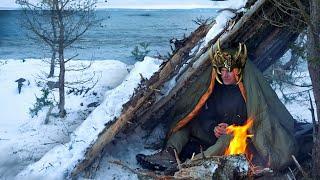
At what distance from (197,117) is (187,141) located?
44 centimetres

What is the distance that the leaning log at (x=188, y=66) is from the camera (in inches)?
227

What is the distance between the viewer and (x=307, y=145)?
5957 mm

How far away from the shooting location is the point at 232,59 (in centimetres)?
564

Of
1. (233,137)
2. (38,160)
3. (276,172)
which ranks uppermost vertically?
(233,137)

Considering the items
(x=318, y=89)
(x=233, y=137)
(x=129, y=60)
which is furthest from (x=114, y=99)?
(x=129, y=60)

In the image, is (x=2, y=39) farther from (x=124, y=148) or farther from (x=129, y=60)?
(x=124, y=148)

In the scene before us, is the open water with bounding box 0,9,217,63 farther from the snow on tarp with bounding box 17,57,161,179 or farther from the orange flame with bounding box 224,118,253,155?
the orange flame with bounding box 224,118,253,155

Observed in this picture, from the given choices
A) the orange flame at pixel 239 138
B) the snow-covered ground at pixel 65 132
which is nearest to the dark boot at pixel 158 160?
the snow-covered ground at pixel 65 132

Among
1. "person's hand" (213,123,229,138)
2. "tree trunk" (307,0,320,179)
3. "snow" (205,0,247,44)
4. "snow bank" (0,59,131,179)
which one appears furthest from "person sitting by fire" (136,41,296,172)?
"snow bank" (0,59,131,179)

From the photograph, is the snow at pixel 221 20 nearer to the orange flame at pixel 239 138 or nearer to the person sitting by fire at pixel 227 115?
the person sitting by fire at pixel 227 115

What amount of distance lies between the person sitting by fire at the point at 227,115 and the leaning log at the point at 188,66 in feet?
0.75

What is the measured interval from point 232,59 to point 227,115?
101 centimetres

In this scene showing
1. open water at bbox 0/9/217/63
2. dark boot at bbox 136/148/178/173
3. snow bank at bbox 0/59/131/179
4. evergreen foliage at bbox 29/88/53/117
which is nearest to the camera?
dark boot at bbox 136/148/178/173

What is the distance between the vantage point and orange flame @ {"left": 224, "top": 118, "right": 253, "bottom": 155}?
5305 mm
